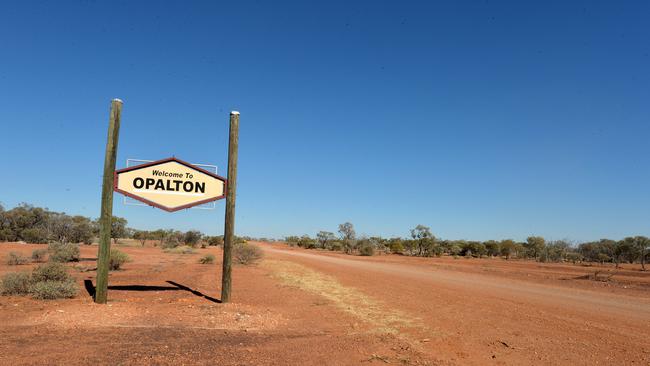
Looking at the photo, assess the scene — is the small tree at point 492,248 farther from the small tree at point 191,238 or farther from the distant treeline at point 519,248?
the small tree at point 191,238

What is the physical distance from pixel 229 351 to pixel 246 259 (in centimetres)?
2086

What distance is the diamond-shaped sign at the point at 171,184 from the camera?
10352 mm

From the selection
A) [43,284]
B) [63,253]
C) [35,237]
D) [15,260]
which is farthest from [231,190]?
[35,237]

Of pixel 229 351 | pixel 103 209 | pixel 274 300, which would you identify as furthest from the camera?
pixel 274 300

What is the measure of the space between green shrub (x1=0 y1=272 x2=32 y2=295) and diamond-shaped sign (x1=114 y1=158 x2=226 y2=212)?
12.0 feet

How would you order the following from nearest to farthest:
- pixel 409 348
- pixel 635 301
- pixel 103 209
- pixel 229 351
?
pixel 229 351 → pixel 409 348 → pixel 103 209 → pixel 635 301

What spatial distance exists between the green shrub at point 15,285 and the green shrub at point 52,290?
1.54ft

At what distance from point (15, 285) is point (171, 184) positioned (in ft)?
15.3

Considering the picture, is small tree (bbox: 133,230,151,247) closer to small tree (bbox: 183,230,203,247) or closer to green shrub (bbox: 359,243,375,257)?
small tree (bbox: 183,230,203,247)

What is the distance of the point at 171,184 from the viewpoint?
422 inches

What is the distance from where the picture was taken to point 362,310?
10.3 metres

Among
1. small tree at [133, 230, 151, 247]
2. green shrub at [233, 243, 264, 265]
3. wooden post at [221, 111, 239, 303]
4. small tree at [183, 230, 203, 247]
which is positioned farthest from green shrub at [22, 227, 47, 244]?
Result: wooden post at [221, 111, 239, 303]

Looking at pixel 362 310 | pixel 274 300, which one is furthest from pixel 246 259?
pixel 362 310

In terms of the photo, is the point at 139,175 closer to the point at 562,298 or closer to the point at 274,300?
the point at 274,300
